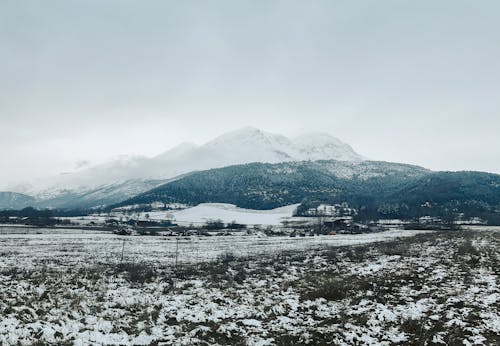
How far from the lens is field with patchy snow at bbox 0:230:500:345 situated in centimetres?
1456

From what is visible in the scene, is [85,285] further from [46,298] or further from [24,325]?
[24,325]

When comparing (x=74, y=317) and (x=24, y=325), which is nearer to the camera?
(x=24, y=325)

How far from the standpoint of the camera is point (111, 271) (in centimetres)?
2720

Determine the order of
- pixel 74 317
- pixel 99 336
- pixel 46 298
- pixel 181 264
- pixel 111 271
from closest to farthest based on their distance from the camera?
pixel 99 336, pixel 74 317, pixel 46 298, pixel 111 271, pixel 181 264

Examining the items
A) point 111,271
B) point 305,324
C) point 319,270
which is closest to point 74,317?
point 305,324

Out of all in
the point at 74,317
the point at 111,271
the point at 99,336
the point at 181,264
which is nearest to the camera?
the point at 99,336

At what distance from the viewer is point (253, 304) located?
62.5 ft

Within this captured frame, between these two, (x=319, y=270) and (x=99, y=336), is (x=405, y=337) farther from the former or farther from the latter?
(x=319, y=270)

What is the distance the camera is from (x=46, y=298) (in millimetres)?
18422

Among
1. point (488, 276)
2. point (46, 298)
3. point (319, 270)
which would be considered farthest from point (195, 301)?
point (488, 276)

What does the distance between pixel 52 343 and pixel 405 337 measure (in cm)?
1251

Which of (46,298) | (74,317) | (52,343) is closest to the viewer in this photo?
(52,343)

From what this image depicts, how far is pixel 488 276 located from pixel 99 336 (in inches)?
834

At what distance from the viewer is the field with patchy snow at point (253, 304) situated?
47.8ft
